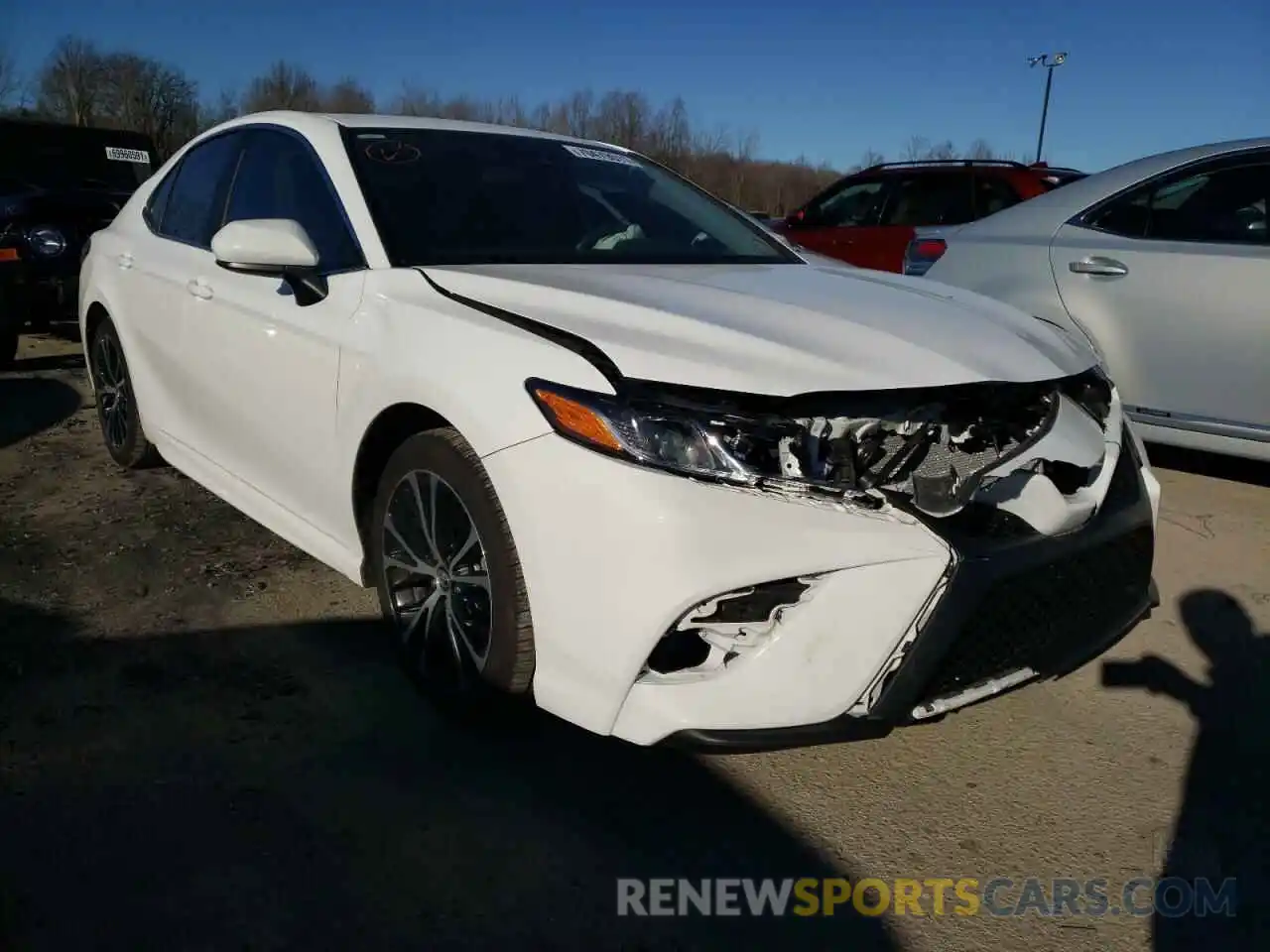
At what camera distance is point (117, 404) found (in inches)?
167

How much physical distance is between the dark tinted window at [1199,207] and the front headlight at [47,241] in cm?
641

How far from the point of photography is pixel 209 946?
177 cm

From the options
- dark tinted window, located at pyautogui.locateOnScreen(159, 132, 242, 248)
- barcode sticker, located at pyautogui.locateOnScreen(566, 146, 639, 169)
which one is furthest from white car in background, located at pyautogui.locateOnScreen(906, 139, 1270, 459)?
dark tinted window, located at pyautogui.locateOnScreen(159, 132, 242, 248)

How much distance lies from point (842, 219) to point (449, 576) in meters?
6.68

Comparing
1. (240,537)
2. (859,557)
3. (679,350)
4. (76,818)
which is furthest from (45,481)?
(859,557)

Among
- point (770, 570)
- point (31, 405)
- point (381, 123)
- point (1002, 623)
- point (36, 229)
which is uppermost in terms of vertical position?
point (381, 123)

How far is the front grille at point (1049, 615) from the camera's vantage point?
1889 mm

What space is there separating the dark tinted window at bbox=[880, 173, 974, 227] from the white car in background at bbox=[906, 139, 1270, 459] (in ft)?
9.72

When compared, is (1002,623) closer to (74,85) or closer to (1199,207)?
(1199,207)

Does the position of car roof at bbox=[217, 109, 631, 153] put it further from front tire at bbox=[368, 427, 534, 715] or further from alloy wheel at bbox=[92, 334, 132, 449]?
front tire at bbox=[368, 427, 534, 715]

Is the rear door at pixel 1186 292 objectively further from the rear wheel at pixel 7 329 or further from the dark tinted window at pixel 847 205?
the rear wheel at pixel 7 329

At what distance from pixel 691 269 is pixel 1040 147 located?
108 ft

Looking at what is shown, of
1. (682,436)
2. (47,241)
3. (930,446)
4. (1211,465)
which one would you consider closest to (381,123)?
(682,436)

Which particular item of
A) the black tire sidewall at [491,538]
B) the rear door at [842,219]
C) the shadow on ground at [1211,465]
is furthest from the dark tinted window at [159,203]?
the rear door at [842,219]
